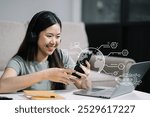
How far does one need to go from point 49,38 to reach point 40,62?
115 millimetres

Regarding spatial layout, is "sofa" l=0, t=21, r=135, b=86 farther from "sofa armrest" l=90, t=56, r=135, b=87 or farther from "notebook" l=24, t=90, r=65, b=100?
"notebook" l=24, t=90, r=65, b=100

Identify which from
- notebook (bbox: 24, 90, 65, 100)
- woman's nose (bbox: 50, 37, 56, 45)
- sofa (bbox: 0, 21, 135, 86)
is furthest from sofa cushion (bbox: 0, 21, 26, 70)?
notebook (bbox: 24, 90, 65, 100)

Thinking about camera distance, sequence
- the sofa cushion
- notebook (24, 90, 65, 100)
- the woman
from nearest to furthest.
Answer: notebook (24, 90, 65, 100) < the woman < the sofa cushion

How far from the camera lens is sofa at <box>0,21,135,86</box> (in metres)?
1.07

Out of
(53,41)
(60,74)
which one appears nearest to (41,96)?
(60,74)

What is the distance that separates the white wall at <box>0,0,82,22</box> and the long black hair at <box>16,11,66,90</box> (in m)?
0.04

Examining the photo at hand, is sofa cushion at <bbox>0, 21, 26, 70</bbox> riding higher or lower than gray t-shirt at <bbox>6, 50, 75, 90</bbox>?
higher

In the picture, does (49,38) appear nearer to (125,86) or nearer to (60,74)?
(60,74)

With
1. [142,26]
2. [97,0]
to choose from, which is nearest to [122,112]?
[97,0]

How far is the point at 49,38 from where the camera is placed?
1010mm

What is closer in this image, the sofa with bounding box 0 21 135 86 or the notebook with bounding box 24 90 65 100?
the notebook with bounding box 24 90 65 100

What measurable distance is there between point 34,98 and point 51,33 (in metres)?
0.26

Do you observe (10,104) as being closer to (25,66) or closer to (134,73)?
(25,66)

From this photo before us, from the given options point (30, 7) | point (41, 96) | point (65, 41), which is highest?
point (30, 7)
